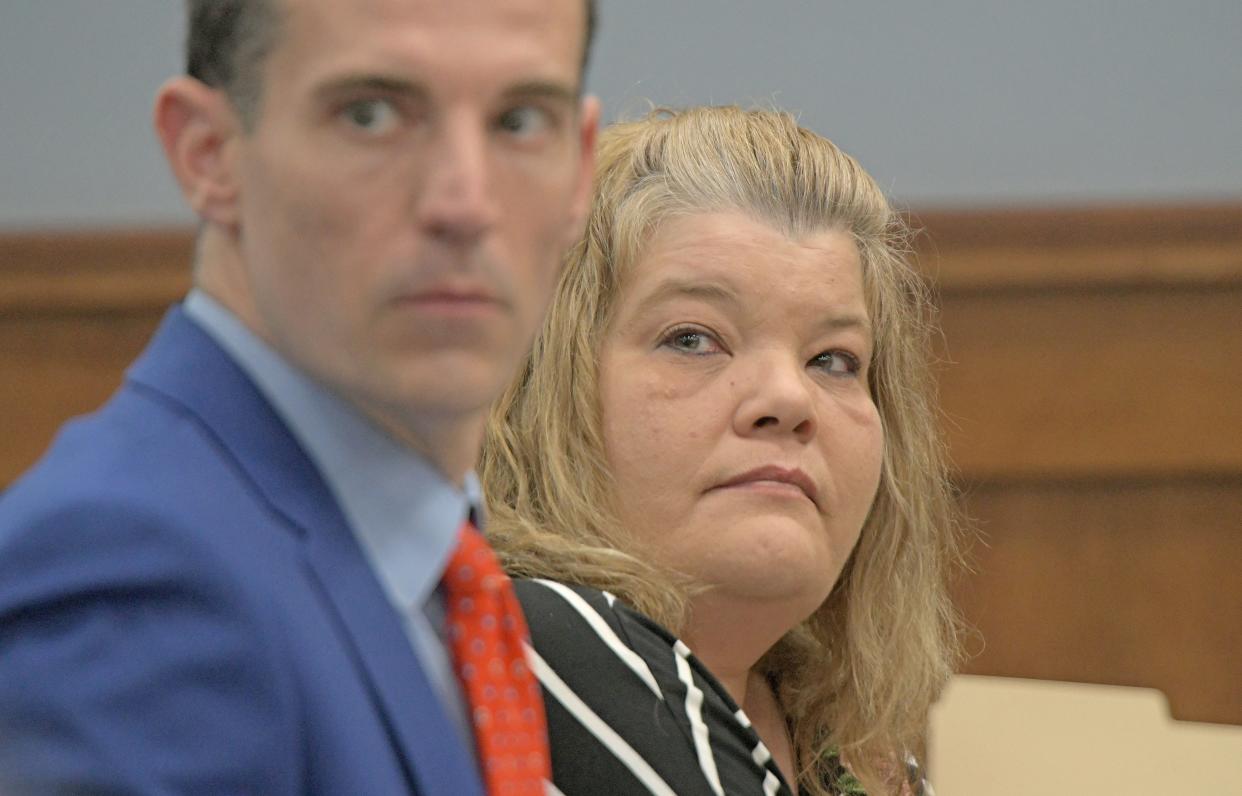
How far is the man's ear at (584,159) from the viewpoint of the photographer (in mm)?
690

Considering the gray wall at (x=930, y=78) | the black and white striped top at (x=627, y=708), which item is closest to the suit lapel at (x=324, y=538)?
the black and white striped top at (x=627, y=708)

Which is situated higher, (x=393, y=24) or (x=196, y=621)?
(x=393, y=24)

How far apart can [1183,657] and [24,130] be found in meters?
1.66

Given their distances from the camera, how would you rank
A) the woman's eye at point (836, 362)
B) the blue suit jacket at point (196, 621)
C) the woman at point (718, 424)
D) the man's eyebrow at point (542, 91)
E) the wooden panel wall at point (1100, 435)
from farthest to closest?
the wooden panel wall at point (1100, 435) < the woman's eye at point (836, 362) < the woman at point (718, 424) < the man's eyebrow at point (542, 91) < the blue suit jacket at point (196, 621)

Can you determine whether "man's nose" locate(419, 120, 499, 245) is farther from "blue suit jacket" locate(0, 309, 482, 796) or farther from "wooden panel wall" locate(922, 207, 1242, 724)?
"wooden panel wall" locate(922, 207, 1242, 724)

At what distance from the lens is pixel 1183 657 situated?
85.9 inches

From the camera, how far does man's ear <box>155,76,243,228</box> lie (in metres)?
0.62

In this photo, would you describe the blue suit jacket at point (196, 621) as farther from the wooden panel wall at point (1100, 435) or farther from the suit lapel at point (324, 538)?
the wooden panel wall at point (1100, 435)

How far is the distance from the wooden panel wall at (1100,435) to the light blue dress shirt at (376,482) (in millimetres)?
1607

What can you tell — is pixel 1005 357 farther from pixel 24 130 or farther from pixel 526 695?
pixel 526 695

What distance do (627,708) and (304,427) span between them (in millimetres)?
424

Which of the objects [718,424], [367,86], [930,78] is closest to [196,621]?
[367,86]

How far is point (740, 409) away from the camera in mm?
1181

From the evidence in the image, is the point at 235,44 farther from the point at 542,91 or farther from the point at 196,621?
the point at 196,621
